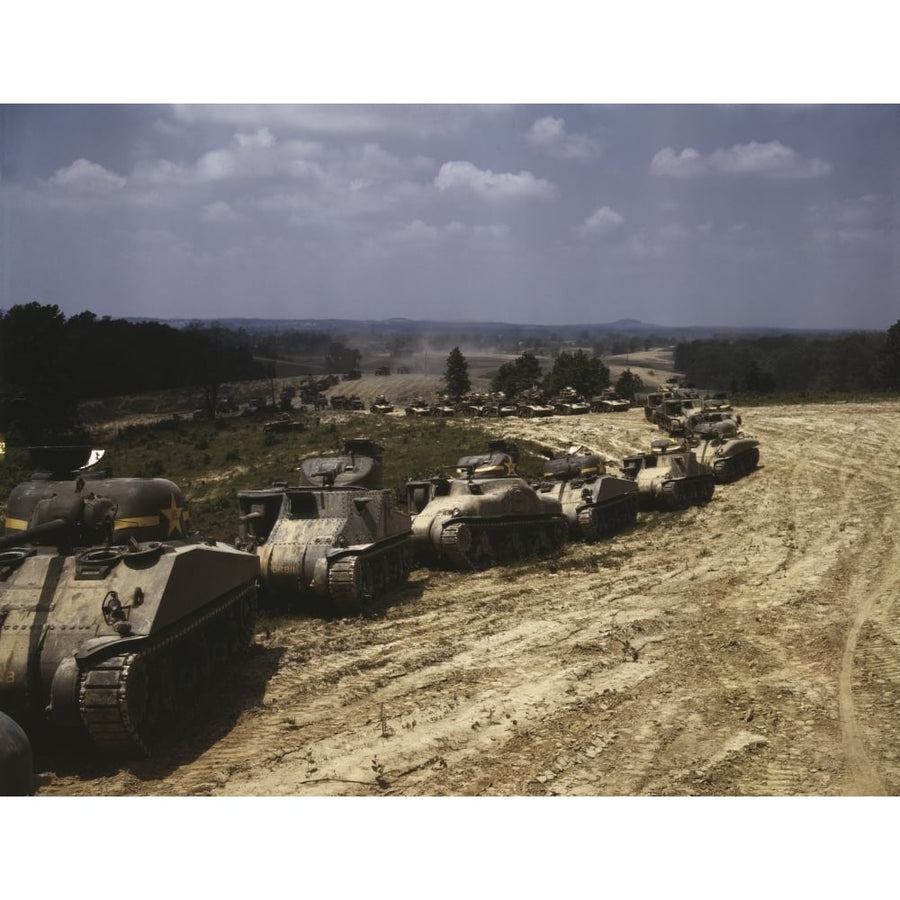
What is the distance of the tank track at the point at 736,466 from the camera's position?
22.8 m

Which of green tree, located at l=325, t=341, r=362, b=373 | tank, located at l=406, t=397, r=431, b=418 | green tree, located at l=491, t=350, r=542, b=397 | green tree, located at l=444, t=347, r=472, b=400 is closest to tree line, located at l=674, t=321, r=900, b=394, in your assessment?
green tree, located at l=491, t=350, r=542, b=397

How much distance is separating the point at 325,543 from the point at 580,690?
4354mm

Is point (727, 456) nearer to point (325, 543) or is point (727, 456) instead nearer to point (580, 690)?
point (325, 543)

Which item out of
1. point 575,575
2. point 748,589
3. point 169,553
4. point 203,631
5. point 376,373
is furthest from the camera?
point 376,373

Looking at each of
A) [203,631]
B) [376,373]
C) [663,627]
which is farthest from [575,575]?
[376,373]

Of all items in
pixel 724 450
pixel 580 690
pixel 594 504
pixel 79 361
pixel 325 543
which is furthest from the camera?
pixel 724 450

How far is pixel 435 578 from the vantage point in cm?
1373

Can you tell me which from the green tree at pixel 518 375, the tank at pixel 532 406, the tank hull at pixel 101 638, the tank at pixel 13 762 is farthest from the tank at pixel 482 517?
the green tree at pixel 518 375

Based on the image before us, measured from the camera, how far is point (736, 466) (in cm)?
2348

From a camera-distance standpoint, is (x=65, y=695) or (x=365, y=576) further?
(x=365, y=576)

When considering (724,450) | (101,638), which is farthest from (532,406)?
(101,638)

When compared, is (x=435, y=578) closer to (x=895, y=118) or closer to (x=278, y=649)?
(x=278, y=649)

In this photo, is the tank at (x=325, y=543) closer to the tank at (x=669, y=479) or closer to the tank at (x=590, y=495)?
the tank at (x=590, y=495)

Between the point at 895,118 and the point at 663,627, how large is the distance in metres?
5.41
